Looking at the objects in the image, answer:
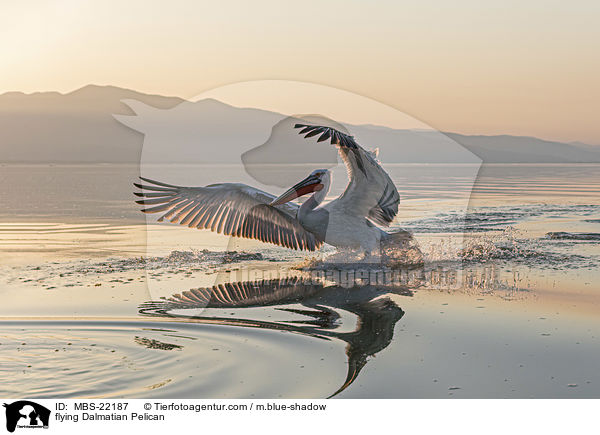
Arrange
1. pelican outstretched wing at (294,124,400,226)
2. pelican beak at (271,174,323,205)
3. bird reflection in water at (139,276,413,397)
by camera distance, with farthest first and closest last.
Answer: pelican beak at (271,174,323,205) < pelican outstretched wing at (294,124,400,226) < bird reflection in water at (139,276,413,397)

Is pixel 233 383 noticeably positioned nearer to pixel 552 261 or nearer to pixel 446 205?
pixel 552 261

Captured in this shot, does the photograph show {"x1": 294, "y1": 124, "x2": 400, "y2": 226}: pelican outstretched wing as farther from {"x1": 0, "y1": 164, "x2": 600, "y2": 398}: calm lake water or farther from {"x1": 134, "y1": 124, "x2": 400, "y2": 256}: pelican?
{"x1": 0, "y1": 164, "x2": 600, "y2": 398}: calm lake water

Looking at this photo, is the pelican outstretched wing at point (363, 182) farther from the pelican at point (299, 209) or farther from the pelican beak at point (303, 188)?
the pelican beak at point (303, 188)

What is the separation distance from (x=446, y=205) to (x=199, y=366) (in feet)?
45.2

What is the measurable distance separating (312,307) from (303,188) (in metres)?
2.28

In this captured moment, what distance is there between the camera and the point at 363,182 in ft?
27.0

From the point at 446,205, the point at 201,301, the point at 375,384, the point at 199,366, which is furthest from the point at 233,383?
the point at 446,205

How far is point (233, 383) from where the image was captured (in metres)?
4.73

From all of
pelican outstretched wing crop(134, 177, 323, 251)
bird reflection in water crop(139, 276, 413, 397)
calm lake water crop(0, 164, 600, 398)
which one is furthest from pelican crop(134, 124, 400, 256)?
bird reflection in water crop(139, 276, 413, 397)

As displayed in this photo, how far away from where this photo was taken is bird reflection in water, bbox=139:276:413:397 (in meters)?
5.79

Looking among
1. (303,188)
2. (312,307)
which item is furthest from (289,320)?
(303,188)

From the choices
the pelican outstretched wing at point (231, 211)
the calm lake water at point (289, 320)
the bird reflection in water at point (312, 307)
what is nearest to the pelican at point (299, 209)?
the pelican outstretched wing at point (231, 211)

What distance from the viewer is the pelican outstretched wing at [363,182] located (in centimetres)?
708
